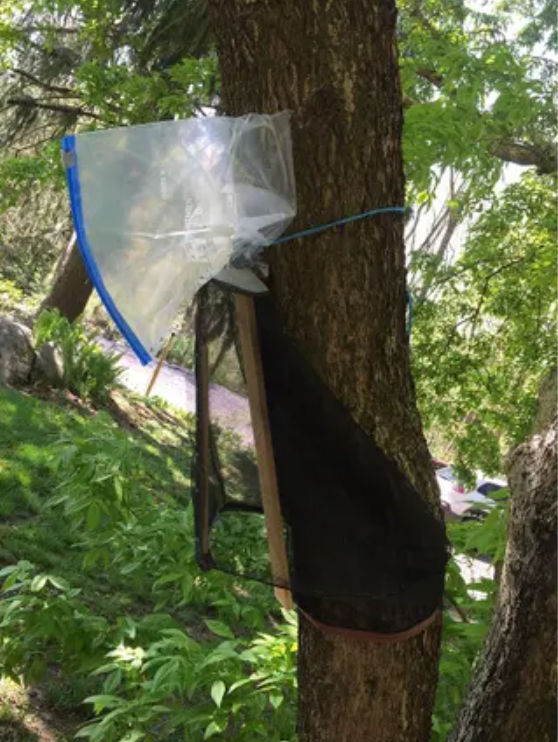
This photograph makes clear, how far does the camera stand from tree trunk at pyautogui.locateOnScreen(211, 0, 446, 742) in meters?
1.79

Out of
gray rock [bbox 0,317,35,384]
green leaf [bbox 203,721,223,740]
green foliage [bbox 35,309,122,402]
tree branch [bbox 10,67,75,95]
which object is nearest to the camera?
green leaf [bbox 203,721,223,740]

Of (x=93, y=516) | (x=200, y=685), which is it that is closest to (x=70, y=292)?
(x=93, y=516)

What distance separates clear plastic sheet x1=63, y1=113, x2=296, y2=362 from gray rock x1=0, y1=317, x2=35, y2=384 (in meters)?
8.27

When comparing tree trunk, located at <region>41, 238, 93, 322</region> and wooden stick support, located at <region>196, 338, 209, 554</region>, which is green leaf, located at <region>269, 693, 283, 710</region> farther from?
tree trunk, located at <region>41, 238, 93, 322</region>

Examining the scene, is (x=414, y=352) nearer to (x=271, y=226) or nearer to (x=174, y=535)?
(x=174, y=535)

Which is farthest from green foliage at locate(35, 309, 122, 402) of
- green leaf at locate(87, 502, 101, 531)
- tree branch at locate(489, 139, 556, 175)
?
green leaf at locate(87, 502, 101, 531)

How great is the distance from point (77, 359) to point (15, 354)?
813mm

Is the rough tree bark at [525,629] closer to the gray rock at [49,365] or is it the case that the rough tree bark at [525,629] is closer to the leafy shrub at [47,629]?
the leafy shrub at [47,629]

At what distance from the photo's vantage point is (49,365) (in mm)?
10164

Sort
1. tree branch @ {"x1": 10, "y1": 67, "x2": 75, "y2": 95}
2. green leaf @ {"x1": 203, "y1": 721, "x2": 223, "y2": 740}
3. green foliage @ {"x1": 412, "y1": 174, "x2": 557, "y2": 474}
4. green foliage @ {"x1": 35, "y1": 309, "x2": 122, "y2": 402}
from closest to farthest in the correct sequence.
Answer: green leaf @ {"x1": 203, "y1": 721, "x2": 223, "y2": 740}
green foliage @ {"x1": 412, "y1": 174, "x2": 557, "y2": 474}
tree branch @ {"x1": 10, "y1": 67, "x2": 75, "y2": 95}
green foliage @ {"x1": 35, "y1": 309, "x2": 122, "y2": 402}

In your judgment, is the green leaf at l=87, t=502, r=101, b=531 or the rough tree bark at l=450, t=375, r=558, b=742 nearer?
the rough tree bark at l=450, t=375, r=558, b=742

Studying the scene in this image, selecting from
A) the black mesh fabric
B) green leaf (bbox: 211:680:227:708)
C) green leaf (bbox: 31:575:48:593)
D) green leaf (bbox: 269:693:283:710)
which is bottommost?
green leaf (bbox: 269:693:283:710)

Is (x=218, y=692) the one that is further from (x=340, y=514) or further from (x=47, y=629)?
(x=47, y=629)

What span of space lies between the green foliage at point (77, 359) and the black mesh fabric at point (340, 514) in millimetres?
8550
